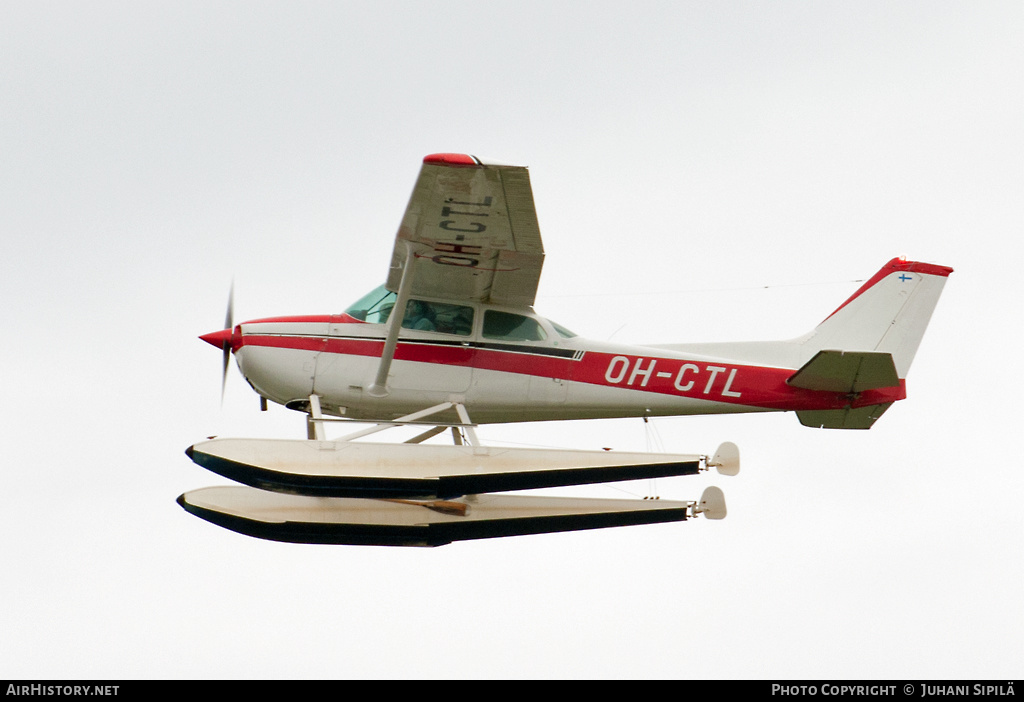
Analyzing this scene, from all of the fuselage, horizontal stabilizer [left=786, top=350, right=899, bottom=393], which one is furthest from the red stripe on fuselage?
horizontal stabilizer [left=786, top=350, right=899, bottom=393]

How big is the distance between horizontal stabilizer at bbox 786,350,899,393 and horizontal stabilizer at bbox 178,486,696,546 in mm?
1929

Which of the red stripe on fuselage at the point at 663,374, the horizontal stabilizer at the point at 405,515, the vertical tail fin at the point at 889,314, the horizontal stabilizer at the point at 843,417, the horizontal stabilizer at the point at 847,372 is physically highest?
the vertical tail fin at the point at 889,314

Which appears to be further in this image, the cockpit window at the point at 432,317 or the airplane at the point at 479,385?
the cockpit window at the point at 432,317

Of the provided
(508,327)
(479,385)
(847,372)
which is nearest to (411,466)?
(479,385)

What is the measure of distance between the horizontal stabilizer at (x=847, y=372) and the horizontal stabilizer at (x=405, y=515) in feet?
6.33

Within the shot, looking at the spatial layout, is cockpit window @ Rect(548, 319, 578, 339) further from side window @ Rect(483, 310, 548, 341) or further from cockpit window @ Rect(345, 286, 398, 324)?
cockpit window @ Rect(345, 286, 398, 324)

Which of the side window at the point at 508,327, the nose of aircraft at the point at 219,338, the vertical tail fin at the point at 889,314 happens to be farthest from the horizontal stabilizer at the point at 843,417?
the nose of aircraft at the point at 219,338

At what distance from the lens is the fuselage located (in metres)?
10.6

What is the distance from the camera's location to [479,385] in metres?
10.7

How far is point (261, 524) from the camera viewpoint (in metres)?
9.63

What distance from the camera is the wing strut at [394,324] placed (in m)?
9.99

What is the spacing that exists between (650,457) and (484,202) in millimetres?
2924

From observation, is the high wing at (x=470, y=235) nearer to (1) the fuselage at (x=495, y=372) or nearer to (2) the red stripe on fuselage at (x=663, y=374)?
(1) the fuselage at (x=495, y=372)
